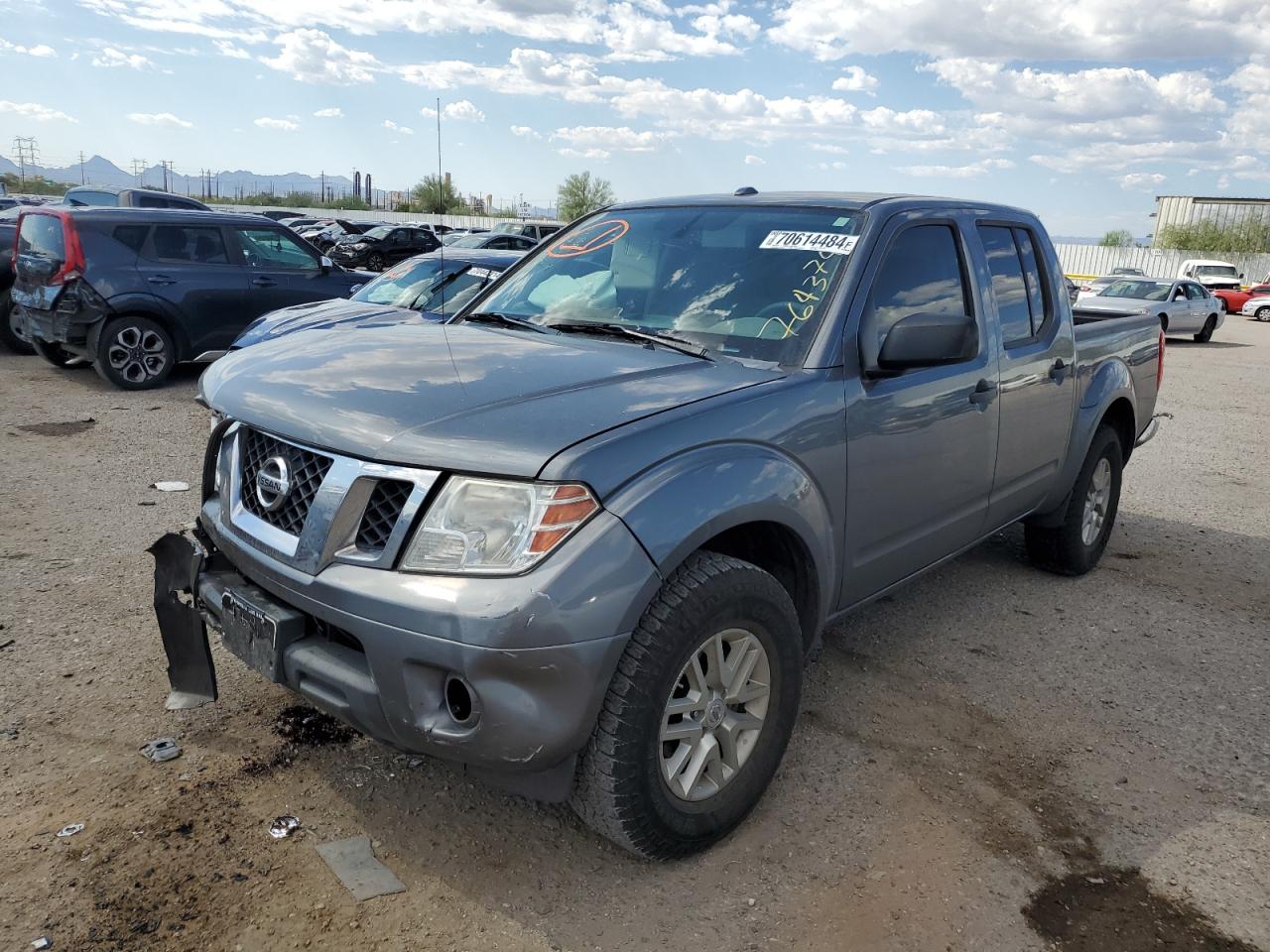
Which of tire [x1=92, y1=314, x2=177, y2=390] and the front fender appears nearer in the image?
the front fender

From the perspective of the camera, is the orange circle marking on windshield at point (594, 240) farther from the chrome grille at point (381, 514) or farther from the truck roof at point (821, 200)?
the chrome grille at point (381, 514)

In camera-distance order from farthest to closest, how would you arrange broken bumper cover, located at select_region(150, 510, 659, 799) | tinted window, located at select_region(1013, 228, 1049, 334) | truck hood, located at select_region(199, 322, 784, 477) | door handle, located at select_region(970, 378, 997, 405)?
tinted window, located at select_region(1013, 228, 1049, 334) < door handle, located at select_region(970, 378, 997, 405) < truck hood, located at select_region(199, 322, 784, 477) < broken bumper cover, located at select_region(150, 510, 659, 799)

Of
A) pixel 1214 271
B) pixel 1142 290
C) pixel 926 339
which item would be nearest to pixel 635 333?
pixel 926 339

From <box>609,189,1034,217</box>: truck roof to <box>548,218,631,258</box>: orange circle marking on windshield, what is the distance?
15 centimetres

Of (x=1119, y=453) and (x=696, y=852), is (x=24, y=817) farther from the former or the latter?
(x=1119, y=453)

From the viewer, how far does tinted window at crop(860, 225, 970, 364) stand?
130 inches

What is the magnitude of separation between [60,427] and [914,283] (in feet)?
24.5

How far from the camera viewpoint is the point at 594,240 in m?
3.99

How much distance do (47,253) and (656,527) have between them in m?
9.68

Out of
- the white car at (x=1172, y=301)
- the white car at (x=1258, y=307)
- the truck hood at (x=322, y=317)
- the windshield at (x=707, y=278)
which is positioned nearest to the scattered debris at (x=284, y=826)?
the windshield at (x=707, y=278)

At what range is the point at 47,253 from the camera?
970cm

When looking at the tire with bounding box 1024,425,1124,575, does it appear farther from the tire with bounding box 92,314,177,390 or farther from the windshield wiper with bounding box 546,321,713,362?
the tire with bounding box 92,314,177,390

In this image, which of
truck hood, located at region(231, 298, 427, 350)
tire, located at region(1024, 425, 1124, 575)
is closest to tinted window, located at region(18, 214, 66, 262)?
truck hood, located at region(231, 298, 427, 350)

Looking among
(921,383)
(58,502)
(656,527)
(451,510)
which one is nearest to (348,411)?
(451,510)
